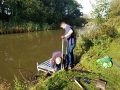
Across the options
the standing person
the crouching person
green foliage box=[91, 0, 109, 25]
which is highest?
green foliage box=[91, 0, 109, 25]

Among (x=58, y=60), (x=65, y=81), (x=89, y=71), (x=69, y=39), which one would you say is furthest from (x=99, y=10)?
(x=65, y=81)

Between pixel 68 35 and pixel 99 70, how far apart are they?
158cm

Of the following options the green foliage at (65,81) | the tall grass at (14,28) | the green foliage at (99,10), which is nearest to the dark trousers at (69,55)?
the green foliage at (65,81)

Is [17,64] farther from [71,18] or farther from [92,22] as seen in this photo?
[71,18]

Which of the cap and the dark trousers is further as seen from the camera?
the dark trousers

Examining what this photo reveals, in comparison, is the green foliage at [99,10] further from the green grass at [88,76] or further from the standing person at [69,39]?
the standing person at [69,39]

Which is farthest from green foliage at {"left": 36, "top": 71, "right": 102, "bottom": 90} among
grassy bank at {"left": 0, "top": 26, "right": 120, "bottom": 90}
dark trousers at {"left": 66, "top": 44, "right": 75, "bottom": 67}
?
dark trousers at {"left": 66, "top": 44, "right": 75, "bottom": 67}

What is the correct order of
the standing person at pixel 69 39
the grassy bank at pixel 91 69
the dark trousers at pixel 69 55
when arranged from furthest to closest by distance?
the dark trousers at pixel 69 55, the standing person at pixel 69 39, the grassy bank at pixel 91 69

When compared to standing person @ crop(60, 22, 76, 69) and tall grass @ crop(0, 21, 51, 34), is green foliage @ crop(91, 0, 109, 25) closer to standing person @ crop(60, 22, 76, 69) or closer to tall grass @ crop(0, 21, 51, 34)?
standing person @ crop(60, 22, 76, 69)

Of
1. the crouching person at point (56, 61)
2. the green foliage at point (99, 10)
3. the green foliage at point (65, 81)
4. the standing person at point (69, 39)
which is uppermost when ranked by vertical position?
the green foliage at point (99, 10)

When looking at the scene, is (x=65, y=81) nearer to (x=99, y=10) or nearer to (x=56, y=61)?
(x=56, y=61)

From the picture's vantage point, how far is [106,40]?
770 centimetres

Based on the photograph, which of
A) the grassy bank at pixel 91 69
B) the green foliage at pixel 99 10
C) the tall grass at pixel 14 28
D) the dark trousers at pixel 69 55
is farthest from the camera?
the tall grass at pixel 14 28

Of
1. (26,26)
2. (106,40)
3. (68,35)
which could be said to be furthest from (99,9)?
(26,26)
